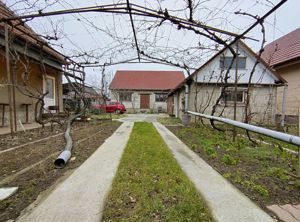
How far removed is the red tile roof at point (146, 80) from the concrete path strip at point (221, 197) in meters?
21.0

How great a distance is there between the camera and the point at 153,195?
7.16 feet

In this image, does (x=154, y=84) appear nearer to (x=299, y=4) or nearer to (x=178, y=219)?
(x=299, y=4)

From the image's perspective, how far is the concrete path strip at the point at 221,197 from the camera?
5.92 feet

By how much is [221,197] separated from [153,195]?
0.76 m

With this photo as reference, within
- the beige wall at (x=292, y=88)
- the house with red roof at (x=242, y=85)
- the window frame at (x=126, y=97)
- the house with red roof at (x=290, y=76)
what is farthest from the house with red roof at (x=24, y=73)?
the window frame at (x=126, y=97)

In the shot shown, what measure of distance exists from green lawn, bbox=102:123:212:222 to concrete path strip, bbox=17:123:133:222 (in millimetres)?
124

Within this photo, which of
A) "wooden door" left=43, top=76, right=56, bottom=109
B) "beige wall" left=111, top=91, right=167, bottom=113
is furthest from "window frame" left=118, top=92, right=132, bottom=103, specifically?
"wooden door" left=43, top=76, right=56, bottom=109

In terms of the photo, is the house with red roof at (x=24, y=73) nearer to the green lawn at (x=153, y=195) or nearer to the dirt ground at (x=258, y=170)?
the green lawn at (x=153, y=195)

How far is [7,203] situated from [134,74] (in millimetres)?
24619

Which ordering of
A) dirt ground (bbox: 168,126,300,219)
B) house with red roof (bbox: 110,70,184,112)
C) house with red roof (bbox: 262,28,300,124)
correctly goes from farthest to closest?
house with red roof (bbox: 110,70,184,112) → house with red roof (bbox: 262,28,300,124) → dirt ground (bbox: 168,126,300,219)

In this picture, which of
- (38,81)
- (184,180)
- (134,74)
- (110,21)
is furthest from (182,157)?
(134,74)

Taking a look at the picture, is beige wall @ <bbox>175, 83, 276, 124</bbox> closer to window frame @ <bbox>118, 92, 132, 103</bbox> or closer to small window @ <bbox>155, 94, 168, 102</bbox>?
small window @ <bbox>155, 94, 168, 102</bbox>

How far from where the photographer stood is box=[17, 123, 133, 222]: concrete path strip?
1.77 meters

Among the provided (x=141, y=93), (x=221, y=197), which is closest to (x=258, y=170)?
(x=221, y=197)
